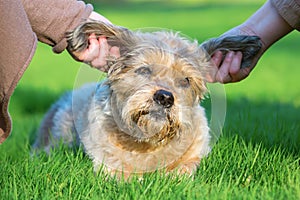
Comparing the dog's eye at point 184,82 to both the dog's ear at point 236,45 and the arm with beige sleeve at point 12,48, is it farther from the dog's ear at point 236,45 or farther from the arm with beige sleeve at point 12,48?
the arm with beige sleeve at point 12,48

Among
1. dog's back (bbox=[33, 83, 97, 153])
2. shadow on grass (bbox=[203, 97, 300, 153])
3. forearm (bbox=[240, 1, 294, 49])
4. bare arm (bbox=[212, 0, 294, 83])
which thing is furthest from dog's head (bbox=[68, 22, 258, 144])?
dog's back (bbox=[33, 83, 97, 153])

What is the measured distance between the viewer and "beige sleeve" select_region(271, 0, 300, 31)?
14.4ft

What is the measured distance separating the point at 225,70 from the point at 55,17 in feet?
4.15

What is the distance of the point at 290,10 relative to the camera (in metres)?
4.45

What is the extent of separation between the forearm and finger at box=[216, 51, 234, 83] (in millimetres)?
354

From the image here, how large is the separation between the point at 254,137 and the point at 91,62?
4.90 ft

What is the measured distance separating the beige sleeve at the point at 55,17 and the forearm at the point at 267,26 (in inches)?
49.6

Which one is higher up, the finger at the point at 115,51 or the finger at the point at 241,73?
the finger at the point at 115,51

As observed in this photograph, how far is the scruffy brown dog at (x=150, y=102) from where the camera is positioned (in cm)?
397

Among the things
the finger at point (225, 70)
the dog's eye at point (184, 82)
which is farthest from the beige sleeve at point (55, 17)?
the finger at point (225, 70)

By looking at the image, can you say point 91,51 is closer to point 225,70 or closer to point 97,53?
point 97,53

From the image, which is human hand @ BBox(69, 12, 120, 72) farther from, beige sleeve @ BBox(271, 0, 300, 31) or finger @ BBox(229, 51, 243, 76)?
beige sleeve @ BBox(271, 0, 300, 31)

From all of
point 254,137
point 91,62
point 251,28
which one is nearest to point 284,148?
point 254,137

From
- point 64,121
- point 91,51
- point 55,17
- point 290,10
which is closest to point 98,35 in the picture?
point 91,51
